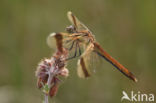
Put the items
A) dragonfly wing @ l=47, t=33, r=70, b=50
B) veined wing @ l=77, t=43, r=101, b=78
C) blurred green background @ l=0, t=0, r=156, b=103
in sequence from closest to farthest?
1. dragonfly wing @ l=47, t=33, r=70, b=50
2. veined wing @ l=77, t=43, r=101, b=78
3. blurred green background @ l=0, t=0, r=156, b=103

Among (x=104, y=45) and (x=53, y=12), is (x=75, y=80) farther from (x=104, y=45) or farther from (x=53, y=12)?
(x=53, y=12)

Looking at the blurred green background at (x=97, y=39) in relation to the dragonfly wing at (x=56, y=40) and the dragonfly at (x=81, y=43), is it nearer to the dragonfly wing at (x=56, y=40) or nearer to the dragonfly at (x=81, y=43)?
the dragonfly at (x=81, y=43)

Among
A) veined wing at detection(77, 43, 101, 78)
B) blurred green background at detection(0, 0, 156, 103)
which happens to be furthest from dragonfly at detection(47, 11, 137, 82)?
blurred green background at detection(0, 0, 156, 103)

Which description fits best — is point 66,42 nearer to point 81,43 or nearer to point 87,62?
point 81,43

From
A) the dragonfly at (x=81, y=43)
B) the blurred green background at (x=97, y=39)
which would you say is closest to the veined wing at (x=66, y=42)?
the dragonfly at (x=81, y=43)

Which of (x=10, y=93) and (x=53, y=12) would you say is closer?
(x=10, y=93)

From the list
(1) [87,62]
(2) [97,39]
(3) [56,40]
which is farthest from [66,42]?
(2) [97,39]

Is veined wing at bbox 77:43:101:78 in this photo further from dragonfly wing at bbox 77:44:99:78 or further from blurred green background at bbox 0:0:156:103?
blurred green background at bbox 0:0:156:103

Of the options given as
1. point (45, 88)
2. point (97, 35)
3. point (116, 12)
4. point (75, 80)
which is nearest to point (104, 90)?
point (75, 80)
